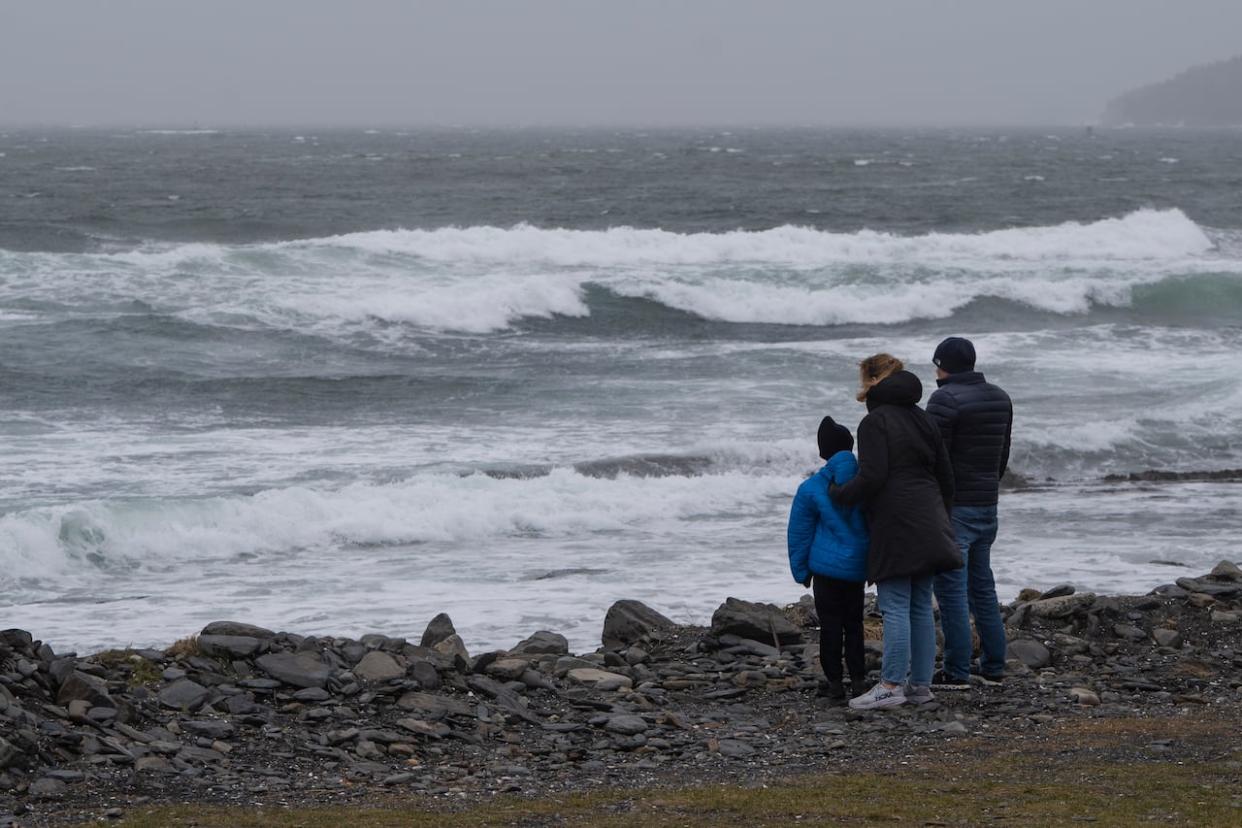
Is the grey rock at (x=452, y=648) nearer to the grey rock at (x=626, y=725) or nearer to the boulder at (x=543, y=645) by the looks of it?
the boulder at (x=543, y=645)

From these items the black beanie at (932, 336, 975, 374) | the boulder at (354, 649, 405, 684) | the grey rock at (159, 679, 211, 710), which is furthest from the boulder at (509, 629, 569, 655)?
the black beanie at (932, 336, 975, 374)

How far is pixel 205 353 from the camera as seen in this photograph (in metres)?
23.3

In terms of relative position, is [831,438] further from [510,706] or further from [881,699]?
[510,706]

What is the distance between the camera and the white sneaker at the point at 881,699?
726cm

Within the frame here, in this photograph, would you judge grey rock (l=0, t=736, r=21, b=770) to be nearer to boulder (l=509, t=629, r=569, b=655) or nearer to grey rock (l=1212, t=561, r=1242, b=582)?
boulder (l=509, t=629, r=569, b=655)

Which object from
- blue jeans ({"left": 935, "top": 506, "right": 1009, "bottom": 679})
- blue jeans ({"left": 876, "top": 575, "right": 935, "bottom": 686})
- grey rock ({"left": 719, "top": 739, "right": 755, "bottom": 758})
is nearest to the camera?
grey rock ({"left": 719, "top": 739, "right": 755, "bottom": 758})

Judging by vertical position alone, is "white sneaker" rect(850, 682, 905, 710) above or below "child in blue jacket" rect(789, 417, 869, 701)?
below

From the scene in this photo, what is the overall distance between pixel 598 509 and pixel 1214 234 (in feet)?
118

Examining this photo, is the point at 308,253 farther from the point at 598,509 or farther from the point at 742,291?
the point at 598,509

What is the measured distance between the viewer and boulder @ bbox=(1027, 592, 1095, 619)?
9391 mm

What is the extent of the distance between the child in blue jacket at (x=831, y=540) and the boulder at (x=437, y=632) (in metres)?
2.84

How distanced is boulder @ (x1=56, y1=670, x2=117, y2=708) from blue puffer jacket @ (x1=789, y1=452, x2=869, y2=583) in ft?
10.8

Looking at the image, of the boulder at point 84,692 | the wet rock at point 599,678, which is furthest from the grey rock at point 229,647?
the wet rock at point 599,678

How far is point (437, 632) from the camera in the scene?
930cm
